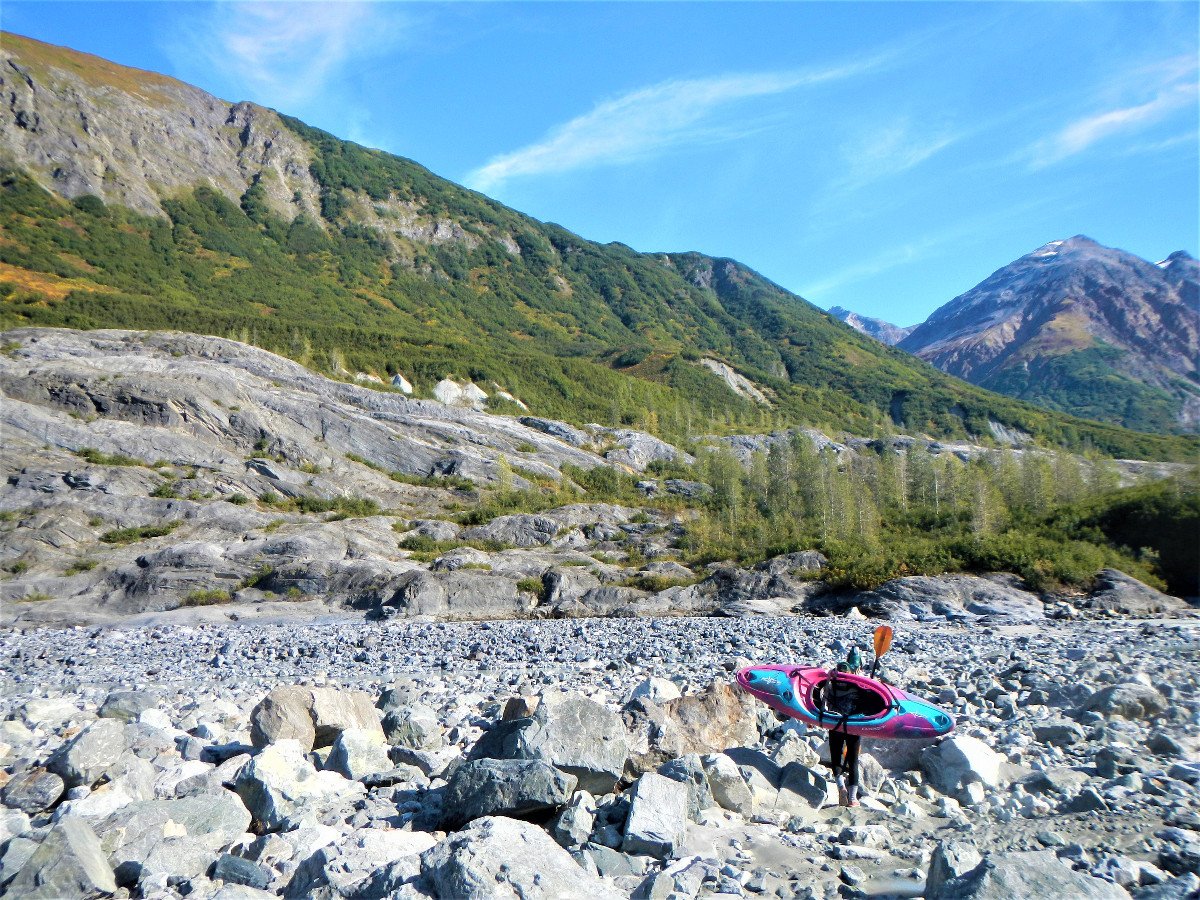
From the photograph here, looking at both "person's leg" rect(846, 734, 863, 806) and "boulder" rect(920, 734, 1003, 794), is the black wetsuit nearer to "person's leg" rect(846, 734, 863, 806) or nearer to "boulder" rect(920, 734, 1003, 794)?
"person's leg" rect(846, 734, 863, 806)

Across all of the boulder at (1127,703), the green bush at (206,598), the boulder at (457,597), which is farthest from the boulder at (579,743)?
the green bush at (206,598)

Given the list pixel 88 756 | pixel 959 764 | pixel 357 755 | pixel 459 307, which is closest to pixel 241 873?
pixel 357 755

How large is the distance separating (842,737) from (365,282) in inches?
4990

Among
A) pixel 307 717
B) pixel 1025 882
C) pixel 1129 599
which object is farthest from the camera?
pixel 1129 599

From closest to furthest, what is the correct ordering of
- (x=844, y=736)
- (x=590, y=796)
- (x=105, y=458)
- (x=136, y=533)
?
(x=590, y=796), (x=844, y=736), (x=136, y=533), (x=105, y=458)

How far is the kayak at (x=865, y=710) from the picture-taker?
28.1ft

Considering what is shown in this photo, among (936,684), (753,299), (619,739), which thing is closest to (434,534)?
(936,684)

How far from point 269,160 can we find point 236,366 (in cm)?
10622

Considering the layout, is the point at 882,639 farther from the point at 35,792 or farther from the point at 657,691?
the point at 35,792

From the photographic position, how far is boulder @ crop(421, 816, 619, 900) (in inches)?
201

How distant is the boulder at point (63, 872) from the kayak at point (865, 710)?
7364 mm

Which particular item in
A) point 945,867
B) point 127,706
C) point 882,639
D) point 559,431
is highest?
point 559,431

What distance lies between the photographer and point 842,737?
8.47m

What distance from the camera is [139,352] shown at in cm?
5344
